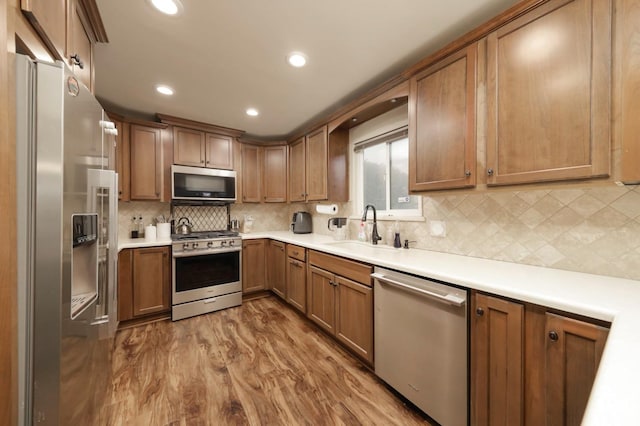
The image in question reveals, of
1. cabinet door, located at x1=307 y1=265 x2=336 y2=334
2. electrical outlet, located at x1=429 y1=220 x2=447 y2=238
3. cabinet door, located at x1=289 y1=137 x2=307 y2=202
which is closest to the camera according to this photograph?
electrical outlet, located at x1=429 y1=220 x2=447 y2=238

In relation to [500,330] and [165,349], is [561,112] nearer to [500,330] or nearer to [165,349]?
[500,330]

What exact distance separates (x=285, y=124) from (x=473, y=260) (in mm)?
2834

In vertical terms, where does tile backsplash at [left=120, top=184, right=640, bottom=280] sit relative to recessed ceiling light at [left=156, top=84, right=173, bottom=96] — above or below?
below

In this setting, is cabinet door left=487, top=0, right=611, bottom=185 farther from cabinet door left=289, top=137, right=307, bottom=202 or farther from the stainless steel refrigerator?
cabinet door left=289, top=137, right=307, bottom=202

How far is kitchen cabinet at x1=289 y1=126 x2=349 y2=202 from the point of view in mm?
2961

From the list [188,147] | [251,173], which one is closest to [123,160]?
[188,147]

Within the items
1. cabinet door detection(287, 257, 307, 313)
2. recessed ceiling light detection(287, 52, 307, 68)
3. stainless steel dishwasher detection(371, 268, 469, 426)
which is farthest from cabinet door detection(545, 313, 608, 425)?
recessed ceiling light detection(287, 52, 307, 68)

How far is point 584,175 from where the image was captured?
3.58ft

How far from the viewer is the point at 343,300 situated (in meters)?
2.08

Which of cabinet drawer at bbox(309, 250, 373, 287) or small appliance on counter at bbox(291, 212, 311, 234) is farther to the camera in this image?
small appliance on counter at bbox(291, 212, 311, 234)

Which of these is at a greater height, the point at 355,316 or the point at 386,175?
the point at 386,175

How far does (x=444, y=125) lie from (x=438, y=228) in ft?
2.78

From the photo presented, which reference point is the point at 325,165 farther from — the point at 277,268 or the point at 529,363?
the point at 529,363

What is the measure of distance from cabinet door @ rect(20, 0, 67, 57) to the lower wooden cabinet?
6.59 ft
